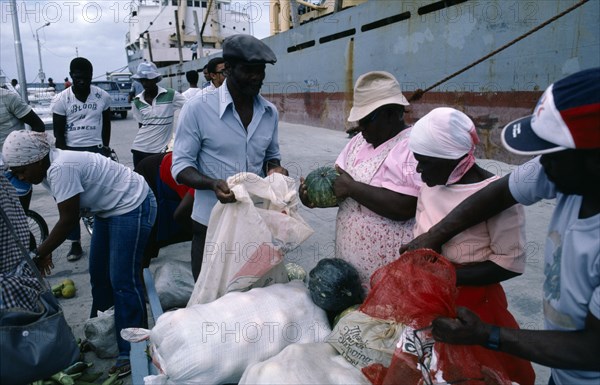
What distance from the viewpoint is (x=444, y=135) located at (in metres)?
1.59

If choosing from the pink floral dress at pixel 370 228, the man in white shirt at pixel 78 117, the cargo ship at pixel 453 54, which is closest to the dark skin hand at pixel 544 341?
the pink floral dress at pixel 370 228

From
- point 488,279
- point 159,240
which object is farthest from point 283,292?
point 159,240

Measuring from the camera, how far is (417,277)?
1531 mm

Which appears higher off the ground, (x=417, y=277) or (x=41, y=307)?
(x=417, y=277)

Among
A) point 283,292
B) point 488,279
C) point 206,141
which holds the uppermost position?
point 206,141

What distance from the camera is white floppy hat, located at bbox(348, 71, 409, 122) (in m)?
1.98

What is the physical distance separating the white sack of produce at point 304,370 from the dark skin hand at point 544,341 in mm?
462

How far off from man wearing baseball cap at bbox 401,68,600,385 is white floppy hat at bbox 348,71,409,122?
0.77m

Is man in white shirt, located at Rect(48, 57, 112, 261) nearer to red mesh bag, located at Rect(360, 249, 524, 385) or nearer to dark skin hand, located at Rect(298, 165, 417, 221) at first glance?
dark skin hand, located at Rect(298, 165, 417, 221)

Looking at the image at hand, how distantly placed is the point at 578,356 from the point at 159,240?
3676mm

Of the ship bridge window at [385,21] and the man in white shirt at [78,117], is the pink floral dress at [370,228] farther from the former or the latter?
the ship bridge window at [385,21]

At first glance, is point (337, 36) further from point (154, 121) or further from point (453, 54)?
point (154, 121)

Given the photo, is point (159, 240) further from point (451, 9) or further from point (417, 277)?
point (451, 9)

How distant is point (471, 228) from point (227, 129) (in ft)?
4.59
